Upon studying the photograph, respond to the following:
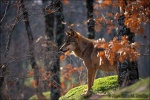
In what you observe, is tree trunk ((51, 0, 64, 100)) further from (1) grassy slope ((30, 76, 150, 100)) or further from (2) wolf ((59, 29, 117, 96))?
(1) grassy slope ((30, 76, 150, 100))

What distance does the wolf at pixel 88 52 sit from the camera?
30.3 feet

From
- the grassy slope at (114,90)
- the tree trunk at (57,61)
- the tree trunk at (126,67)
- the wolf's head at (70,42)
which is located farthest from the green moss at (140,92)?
the tree trunk at (57,61)

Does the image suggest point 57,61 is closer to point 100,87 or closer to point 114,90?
point 100,87

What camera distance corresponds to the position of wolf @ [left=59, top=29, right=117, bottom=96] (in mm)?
9242

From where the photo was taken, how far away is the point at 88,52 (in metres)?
9.82

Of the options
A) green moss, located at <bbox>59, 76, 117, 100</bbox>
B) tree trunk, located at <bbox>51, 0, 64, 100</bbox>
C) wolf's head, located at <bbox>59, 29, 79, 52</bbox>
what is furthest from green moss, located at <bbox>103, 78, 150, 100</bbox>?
tree trunk, located at <bbox>51, 0, 64, 100</bbox>

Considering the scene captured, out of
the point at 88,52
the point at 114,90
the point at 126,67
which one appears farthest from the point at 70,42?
the point at 114,90

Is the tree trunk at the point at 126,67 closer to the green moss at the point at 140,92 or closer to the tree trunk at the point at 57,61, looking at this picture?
the green moss at the point at 140,92

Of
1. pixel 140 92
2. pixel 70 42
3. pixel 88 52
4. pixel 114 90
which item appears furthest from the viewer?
pixel 70 42

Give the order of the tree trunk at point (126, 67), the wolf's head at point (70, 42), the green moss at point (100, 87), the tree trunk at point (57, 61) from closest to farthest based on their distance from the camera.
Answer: the tree trunk at point (126, 67), the green moss at point (100, 87), the wolf's head at point (70, 42), the tree trunk at point (57, 61)

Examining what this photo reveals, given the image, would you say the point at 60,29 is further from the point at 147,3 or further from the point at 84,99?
the point at 147,3

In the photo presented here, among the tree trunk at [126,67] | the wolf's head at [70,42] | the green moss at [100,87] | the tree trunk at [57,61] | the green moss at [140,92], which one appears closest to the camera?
the green moss at [140,92]

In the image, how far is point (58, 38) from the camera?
1608 centimetres

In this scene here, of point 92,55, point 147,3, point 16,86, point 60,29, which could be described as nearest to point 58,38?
point 60,29
